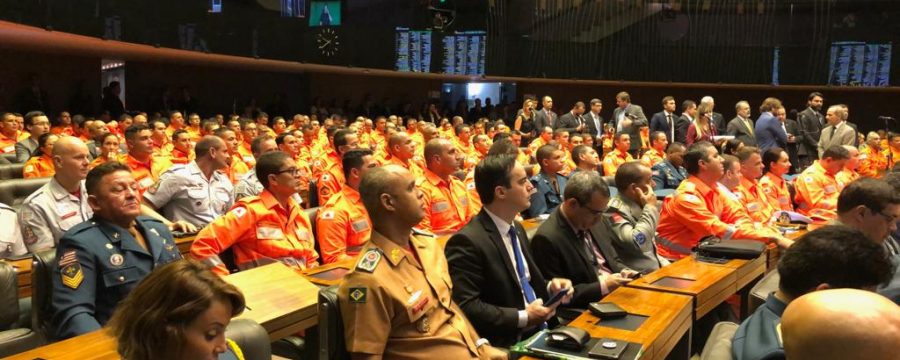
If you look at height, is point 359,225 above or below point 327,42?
below

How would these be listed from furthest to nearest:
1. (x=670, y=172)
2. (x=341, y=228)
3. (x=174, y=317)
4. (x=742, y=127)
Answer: (x=742, y=127), (x=670, y=172), (x=341, y=228), (x=174, y=317)

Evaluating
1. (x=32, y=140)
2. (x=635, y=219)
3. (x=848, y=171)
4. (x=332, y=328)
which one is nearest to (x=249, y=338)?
(x=332, y=328)

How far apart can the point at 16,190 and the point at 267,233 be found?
8.25ft

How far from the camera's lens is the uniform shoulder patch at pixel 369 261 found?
7.56ft

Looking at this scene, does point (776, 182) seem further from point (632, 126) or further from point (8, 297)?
point (8, 297)

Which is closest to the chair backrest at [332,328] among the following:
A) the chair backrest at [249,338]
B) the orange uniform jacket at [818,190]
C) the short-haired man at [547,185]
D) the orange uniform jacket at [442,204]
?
the chair backrest at [249,338]

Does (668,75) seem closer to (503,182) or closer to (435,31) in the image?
(435,31)

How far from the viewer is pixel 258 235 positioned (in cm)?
390

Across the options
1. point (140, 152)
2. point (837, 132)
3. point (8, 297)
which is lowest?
point (8, 297)

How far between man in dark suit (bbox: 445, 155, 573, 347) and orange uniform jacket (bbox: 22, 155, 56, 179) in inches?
198

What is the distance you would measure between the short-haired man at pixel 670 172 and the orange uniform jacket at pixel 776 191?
5.27 ft

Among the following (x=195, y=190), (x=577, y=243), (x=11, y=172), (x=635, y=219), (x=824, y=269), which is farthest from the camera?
(x=11, y=172)

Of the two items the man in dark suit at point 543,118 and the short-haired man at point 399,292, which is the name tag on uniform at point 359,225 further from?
the man in dark suit at point 543,118

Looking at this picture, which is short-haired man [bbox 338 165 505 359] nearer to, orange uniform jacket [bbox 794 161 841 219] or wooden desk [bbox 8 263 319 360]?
wooden desk [bbox 8 263 319 360]
